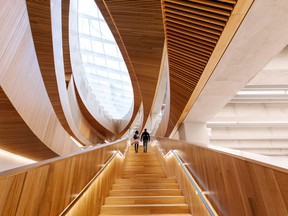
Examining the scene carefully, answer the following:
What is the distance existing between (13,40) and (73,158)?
81.3 inches

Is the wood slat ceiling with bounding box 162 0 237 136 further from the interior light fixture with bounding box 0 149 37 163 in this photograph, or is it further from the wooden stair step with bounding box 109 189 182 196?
the interior light fixture with bounding box 0 149 37 163

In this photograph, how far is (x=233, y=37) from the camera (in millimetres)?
2273

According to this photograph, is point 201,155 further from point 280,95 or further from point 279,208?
point 280,95

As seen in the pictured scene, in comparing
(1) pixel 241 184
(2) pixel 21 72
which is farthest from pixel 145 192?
(2) pixel 21 72

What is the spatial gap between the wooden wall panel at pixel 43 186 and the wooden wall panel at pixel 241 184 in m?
1.51

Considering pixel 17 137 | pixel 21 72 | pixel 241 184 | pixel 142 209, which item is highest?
pixel 21 72

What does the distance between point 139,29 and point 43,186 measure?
4205 millimetres

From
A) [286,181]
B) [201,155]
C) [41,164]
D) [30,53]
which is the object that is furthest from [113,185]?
[286,181]

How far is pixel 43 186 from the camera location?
4.41 ft

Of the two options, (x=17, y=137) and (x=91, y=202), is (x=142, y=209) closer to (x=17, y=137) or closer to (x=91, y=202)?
(x=91, y=202)

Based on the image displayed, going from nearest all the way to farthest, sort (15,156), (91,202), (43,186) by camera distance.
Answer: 1. (43,186)
2. (91,202)
3. (15,156)

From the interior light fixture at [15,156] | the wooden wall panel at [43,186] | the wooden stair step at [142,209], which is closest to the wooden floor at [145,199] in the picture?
the wooden stair step at [142,209]

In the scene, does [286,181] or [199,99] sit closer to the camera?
[286,181]

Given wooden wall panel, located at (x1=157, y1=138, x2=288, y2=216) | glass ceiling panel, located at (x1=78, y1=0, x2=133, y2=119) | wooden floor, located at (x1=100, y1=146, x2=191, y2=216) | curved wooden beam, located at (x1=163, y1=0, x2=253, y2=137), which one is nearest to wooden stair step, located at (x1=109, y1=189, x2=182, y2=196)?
wooden floor, located at (x1=100, y1=146, x2=191, y2=216)
